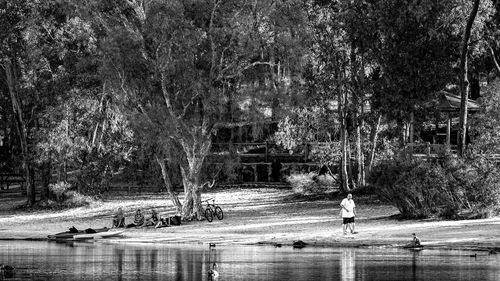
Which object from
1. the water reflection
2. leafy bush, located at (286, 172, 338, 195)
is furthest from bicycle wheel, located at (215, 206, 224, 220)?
the water reflection

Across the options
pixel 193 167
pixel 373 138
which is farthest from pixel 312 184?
pixel 193 167

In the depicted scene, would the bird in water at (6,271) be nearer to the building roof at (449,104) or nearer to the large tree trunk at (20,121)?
the large tree trunk at (20,121)

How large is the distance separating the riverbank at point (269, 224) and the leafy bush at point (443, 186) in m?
0.91

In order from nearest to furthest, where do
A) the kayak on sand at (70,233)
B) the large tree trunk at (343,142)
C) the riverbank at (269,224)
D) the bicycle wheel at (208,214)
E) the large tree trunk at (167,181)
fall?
1. the riverbank at (269,224)
2. the kayak on sand at (70,233)
3. the bicycle wheel at (208,214)
4. the large tree trunk at (167,181)
5. the large tree trunk at (343,142)

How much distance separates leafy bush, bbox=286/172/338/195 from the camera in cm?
6588

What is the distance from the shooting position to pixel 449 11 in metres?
54.4

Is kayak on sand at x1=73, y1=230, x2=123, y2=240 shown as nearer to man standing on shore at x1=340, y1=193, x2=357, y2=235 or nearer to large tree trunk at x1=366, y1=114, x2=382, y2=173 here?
man standing on shore at x1=340, y1=193, x2=357, y2=235

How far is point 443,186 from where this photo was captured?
4859 centimetres

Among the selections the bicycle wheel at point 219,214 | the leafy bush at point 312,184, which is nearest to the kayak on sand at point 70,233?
the bicycle wheel at point 219,214

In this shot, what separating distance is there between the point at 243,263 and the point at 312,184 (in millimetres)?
28414

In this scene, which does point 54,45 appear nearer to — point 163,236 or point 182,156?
point 182,156

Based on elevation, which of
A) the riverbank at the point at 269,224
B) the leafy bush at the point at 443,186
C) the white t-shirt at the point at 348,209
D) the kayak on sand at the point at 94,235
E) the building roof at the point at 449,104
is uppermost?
the building roof at the point at 449,104

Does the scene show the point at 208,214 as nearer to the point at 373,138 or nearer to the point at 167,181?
the point at 167,181

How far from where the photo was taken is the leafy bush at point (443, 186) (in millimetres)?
48375
